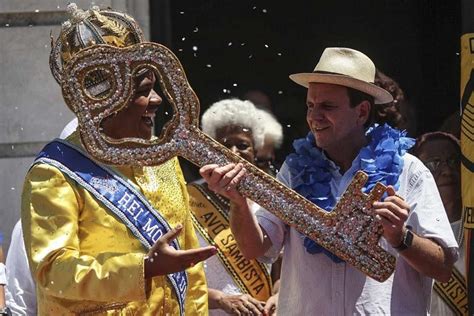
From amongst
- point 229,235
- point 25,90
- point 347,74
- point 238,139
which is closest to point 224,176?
point 347,74

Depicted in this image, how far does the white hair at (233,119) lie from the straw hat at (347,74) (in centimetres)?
116

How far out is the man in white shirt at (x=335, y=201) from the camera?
4.85m

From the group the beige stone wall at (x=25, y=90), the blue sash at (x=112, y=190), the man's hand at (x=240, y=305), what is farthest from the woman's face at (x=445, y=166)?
the blue sash at (x=112, y=190)

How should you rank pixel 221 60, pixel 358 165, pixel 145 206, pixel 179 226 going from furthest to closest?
pixel 221 60 → pixel 358 165 → pixel 145 206 → pixel 179 226

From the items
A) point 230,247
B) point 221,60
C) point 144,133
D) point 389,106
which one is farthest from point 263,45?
point 144,133

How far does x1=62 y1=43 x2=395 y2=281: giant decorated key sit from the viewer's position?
452cm

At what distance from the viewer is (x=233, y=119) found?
627cm

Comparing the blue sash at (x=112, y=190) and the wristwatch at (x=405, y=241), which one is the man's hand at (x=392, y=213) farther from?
the blue sash at (x=112, y=190)

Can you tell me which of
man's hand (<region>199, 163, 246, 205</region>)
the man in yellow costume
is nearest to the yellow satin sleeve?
the man in yellow costume

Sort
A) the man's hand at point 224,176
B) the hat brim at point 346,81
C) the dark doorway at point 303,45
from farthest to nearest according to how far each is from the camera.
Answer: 1. the dark doorway at point 303,45
2. the hat brim at point 346,81
3. the man's hand at point 224,176

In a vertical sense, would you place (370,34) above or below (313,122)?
below

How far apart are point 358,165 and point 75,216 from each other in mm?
995

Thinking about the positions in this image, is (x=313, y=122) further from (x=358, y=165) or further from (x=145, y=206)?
(x=145, y=206)

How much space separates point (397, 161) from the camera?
494cm
